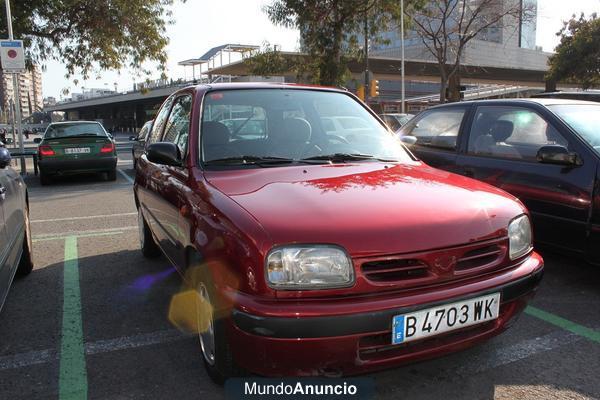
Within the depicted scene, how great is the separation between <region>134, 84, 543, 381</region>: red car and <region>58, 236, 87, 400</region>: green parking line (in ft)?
2.34

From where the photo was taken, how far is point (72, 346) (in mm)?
3180

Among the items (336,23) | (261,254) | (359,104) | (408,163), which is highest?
(336,23)

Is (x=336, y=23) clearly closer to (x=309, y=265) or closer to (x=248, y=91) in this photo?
(x=248, y=91)

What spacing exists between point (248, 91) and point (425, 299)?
2042 mm

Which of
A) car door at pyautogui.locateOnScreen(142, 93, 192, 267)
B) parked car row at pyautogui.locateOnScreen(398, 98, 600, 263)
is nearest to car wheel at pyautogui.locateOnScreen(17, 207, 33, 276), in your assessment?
car door at pyautogui.locateOnScreen(142, 93, 192, 267)

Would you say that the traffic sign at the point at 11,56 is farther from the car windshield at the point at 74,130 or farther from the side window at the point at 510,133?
the side window at the point at 510,133

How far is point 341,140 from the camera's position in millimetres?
3467

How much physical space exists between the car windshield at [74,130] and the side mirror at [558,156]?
10.0 m

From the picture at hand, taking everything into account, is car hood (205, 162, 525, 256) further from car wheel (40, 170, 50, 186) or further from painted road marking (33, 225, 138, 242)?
car wheel (40, 170, 50, 186)

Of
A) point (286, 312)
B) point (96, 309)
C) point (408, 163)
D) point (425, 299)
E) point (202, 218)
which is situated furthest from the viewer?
point (96, 309)

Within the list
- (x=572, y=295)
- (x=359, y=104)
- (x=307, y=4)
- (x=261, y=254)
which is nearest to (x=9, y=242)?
(x=261, y=254)

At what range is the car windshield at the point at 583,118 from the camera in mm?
4152

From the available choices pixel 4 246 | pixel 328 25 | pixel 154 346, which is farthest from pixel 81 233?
pixel 328 25

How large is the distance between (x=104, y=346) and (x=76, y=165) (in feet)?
29.4
